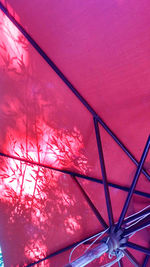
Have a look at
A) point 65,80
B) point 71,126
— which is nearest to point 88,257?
point 71,126

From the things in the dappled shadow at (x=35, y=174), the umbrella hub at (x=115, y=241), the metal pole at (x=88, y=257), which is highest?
→ the dappled shadow at (x=35, y=174)

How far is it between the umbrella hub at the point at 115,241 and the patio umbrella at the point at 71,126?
0.4 inches

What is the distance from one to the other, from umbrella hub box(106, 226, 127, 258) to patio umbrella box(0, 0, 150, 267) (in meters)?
0.01

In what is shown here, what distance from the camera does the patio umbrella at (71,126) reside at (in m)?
1.86

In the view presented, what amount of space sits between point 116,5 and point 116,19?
104 mm

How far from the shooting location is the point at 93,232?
3303mm

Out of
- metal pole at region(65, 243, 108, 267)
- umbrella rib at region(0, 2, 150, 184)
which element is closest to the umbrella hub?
metal pole at region(65, 243, 108, 267)

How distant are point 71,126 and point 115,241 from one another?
4.26ft

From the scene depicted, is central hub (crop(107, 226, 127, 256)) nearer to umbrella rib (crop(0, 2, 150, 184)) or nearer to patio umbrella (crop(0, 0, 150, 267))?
patio umbrella (crop(0, 0, 150, 267))

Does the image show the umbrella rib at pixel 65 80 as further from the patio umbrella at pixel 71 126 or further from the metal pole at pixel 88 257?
the metal pole at pixel 88 257

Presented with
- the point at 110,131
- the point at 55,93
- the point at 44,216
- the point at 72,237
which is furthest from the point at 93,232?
the point at 55,93

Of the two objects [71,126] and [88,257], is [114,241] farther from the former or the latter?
[71,126]

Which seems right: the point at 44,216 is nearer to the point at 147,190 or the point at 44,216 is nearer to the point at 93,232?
the point at 93,232

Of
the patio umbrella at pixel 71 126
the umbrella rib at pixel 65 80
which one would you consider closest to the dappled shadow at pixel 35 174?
the patio umbrella at pixel 71 126
